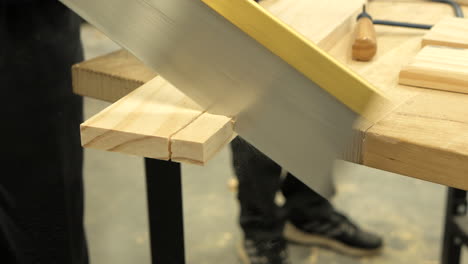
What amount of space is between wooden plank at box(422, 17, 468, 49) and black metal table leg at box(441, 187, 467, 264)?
628 mm

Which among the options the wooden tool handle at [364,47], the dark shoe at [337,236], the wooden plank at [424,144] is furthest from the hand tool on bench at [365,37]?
the dark shoe at [337,236]

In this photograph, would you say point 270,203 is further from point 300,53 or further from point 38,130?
point 300,53

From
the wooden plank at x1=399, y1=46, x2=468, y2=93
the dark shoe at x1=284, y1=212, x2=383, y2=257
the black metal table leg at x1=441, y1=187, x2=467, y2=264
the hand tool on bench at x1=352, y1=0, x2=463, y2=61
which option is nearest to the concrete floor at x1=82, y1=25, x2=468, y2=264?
the dark shoe at x1=284, y1=212, x2=383, y2=257

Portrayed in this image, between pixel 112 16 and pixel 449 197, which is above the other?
pixel 112 16

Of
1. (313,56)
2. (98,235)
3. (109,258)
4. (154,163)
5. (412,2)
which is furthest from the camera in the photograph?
(98,235)

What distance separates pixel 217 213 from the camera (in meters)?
1.93

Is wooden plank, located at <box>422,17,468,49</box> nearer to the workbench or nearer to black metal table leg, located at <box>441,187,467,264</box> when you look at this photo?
the workbench

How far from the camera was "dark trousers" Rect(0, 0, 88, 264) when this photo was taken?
0.92 m

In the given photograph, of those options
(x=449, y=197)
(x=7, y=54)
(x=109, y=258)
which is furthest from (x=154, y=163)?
(x=109, y=258)

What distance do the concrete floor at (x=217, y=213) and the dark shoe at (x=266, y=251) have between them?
103 millimetres

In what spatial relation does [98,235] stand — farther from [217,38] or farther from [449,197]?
[217,38]

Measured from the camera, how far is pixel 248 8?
0.52 m

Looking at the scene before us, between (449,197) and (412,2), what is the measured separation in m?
0.54

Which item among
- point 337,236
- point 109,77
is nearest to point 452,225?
point 337,236
